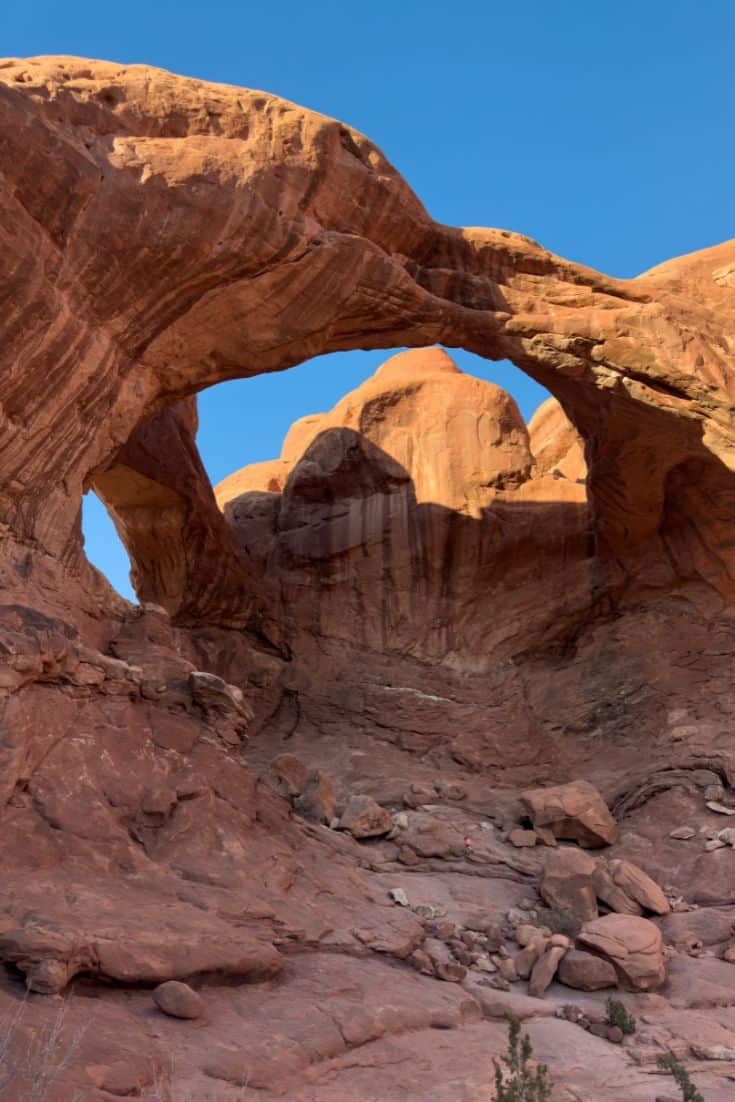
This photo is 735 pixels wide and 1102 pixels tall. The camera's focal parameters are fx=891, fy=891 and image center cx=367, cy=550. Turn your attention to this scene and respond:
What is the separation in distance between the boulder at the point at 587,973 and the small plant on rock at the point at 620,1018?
67cm

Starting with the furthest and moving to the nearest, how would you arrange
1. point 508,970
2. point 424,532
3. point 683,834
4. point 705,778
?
point 424,532 < point 705,778 < point 683,834 < point 508,970

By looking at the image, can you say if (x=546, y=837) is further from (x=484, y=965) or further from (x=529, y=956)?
(x=484, y=965)

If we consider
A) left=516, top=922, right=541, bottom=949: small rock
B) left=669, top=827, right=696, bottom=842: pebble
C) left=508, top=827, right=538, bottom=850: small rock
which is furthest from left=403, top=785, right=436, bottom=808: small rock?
left=516, top=922, right=541, bottom=949: small rock

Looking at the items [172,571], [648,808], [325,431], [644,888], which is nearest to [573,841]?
[648,808]

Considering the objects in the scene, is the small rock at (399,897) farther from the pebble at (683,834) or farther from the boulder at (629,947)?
the pebble at (683,834)

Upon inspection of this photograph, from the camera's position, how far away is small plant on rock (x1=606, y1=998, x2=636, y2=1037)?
7625 mm

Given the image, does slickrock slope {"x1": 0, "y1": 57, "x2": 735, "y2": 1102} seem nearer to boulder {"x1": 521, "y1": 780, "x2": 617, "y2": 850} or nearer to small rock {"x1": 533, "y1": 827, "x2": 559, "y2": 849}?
small rock {"x1": 533, "y1": 827, "x2": 559, "y2": 849}

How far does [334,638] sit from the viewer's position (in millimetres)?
17969

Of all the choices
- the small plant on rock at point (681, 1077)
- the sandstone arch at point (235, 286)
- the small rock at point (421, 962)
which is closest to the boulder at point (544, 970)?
the small rock at point (421, 962)

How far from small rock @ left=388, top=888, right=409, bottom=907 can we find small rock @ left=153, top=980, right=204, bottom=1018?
3.92m

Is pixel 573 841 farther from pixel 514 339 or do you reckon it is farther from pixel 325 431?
pixel 325 431

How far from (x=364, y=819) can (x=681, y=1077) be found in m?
6.18

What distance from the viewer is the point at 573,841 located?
1273 cm

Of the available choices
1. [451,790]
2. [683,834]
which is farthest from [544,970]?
[451,790]
